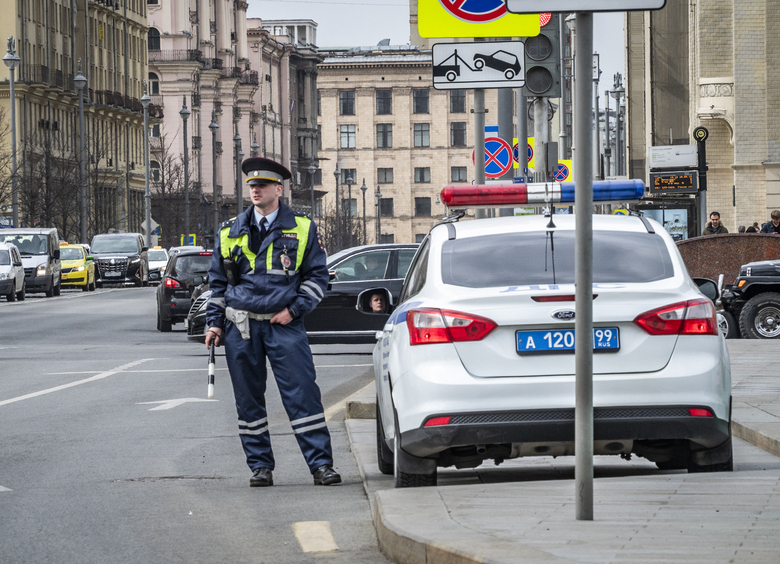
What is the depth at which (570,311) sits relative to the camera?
7559 millimetres

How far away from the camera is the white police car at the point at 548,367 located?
7559 millimetres

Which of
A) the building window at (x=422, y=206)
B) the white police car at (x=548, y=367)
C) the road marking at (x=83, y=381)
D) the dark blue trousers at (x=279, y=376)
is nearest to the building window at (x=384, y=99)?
the building window at (x=422, y=206)

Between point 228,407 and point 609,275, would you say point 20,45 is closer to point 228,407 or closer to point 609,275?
point 228,407

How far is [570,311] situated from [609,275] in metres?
0.41

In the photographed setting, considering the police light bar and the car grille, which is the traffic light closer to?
the police light bar

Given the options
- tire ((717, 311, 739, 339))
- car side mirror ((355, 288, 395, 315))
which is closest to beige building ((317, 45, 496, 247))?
tire ((717, 311, 739, 339))

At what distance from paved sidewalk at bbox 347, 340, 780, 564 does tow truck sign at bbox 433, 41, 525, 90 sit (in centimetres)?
700

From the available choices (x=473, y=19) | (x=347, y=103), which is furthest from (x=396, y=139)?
(x=473, y=19)

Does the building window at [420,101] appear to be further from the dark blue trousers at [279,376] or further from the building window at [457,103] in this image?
the dark blue trousers at [279,376]

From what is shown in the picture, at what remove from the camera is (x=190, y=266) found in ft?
98.0

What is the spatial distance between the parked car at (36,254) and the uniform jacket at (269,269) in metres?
41.4

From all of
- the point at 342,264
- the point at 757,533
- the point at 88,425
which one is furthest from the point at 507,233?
the point at 342,264

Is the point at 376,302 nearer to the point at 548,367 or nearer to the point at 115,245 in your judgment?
the point at 548,367

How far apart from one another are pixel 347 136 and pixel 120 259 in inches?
3522
